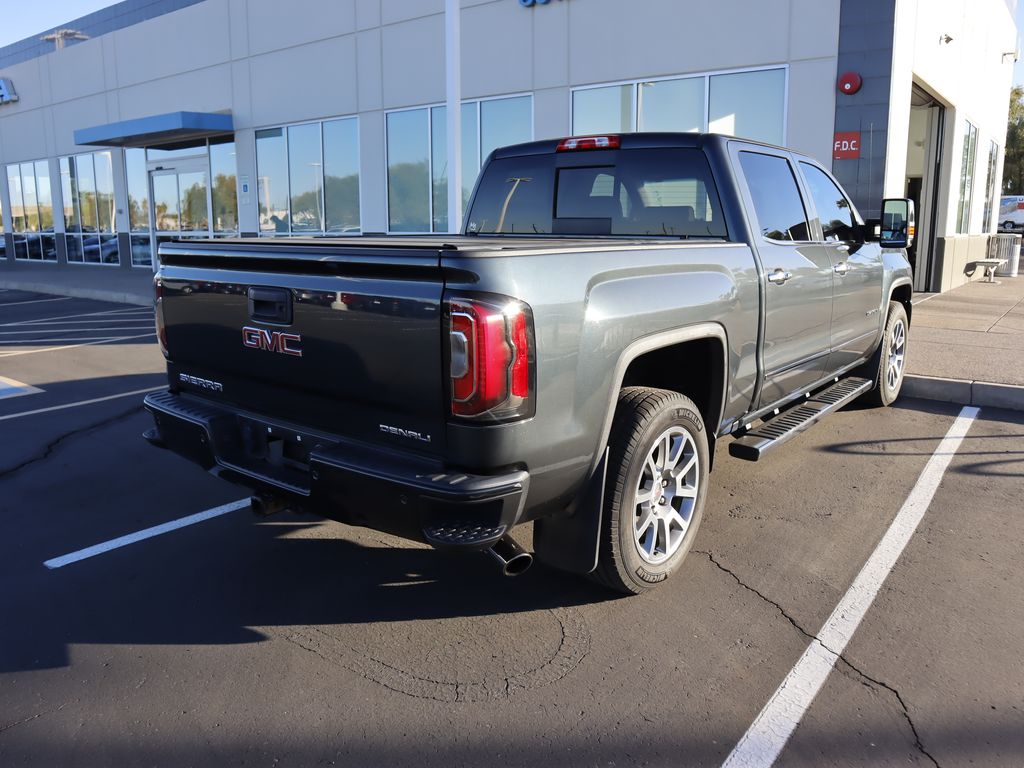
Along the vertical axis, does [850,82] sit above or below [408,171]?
above

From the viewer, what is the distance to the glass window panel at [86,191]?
2619 centimetres

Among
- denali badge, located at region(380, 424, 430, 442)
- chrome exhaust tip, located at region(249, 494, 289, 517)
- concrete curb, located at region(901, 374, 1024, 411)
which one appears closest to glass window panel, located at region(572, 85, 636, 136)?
concrete curb, located at region(901, 374, 1024, 411)

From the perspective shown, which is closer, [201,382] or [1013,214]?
[201,382]

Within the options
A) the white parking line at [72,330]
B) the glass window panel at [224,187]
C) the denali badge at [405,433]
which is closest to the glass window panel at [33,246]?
the glass window panel at [224,187]

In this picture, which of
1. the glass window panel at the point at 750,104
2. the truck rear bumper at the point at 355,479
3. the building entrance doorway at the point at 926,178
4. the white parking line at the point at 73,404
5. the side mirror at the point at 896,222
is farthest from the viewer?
the building entrance doorway at the point at 926,178

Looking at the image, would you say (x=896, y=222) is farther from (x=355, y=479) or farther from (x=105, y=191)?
(x=105, y=191)

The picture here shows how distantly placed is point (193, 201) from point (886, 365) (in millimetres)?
19962

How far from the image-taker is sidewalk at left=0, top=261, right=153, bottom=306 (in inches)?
675

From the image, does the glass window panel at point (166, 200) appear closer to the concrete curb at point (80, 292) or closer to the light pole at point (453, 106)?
the concrete curb at point (80, 292)

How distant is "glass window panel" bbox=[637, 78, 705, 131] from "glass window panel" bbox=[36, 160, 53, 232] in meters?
22.8

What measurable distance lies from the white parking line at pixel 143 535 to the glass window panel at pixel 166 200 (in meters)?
20.3

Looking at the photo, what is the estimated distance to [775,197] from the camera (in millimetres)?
4953

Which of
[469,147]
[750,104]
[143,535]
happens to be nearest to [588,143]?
[143,535]

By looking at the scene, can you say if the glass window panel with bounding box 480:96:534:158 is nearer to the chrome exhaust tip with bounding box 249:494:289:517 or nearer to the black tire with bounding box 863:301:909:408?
the black tire with bounding box 863:301:909:408
